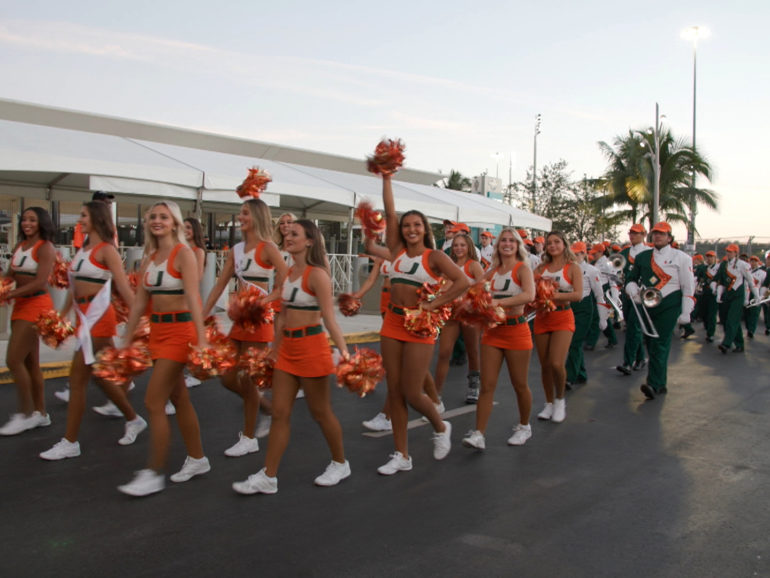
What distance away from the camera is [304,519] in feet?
13.5

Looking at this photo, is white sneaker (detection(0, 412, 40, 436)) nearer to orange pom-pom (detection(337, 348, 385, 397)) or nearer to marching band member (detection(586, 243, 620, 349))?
orange pom-pom (detection(337, 348, 385, 397))

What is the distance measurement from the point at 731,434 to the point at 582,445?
1.60 m

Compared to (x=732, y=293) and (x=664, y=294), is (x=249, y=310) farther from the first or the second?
(x=732, y=293)

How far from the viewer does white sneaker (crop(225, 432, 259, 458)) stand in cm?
534

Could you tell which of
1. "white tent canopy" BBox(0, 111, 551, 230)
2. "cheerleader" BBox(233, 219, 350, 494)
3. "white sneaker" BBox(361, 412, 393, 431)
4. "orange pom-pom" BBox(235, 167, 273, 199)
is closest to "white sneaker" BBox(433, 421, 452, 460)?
"white sneaker" BBox(361, 412, 393, 431)

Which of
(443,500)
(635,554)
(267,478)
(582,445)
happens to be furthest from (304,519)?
(582,445)

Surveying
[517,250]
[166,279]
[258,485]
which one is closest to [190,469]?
[258,485]

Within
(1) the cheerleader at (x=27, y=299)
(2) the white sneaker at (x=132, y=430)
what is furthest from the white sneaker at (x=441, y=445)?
(1) the cheerleader at (x=27, y=299)

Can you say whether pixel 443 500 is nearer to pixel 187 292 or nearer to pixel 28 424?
A: pixel 187 292

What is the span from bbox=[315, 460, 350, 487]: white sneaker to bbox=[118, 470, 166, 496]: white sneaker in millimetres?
1002

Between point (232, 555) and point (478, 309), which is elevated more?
point (478, 309)

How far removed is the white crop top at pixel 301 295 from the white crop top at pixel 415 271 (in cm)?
86

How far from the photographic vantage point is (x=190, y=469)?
4.74 m

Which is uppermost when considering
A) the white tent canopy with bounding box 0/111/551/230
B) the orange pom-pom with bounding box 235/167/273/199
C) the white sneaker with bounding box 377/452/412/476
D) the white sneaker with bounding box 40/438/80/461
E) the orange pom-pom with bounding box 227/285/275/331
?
the white tent canopy with bounding box 0/111/551/230
